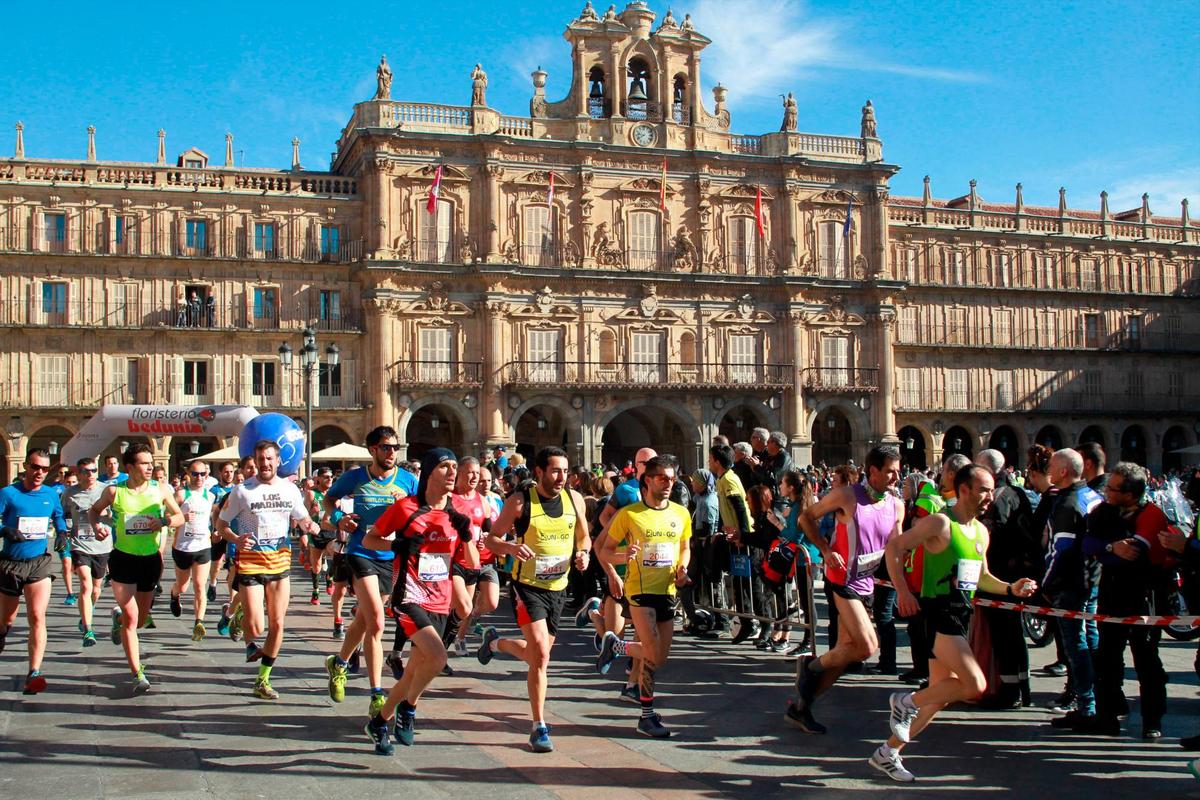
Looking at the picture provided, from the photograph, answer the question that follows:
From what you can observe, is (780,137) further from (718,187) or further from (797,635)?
(797,635)

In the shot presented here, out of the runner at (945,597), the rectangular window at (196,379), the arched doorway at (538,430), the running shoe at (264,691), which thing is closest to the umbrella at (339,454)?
the rectangular window at (196,379)

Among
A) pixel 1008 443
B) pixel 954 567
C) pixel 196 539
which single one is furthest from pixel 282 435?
pixel 1008 443

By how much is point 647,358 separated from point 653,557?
3297 centimetres

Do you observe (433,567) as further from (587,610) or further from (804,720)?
(587,610)

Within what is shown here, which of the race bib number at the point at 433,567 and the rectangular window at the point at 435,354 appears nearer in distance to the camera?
the race bib number at the point at 433,567

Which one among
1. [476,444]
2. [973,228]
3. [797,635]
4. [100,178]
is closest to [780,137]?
[973,228]

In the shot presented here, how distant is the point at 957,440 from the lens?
153ft

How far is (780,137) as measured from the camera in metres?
43.0

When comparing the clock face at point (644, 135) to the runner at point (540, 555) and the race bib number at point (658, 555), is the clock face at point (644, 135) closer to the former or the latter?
the runner at point (540, 555)

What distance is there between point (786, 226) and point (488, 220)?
35.0 ft

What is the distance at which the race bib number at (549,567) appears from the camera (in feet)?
27.5

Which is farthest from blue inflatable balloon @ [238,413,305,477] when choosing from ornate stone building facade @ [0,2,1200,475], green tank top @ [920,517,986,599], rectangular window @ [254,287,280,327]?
rectangular window @ [254,287,280,327]

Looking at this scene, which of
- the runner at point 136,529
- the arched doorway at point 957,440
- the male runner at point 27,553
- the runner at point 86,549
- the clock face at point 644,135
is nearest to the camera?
the runner at point 136,529

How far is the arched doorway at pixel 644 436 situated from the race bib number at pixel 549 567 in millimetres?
32513
